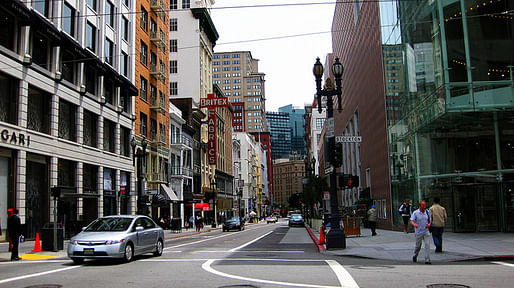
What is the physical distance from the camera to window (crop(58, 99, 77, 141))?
2917 cm

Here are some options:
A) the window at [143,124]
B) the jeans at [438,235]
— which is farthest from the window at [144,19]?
the jeans at [438,235]

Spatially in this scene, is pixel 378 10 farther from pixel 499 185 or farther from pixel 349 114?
pixel 349 114

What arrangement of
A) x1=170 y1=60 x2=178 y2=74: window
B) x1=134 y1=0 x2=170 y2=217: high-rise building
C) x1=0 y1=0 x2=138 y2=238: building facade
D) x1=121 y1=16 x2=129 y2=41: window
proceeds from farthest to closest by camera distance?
x1=170 y1=60 x2=178 y2=74: window
x1=134 y1=0 x2=170 y2=217: high-rise building
x1=121 y1=16 x2=129 y2=41: window
x1=0 y1=0 x2=138 y2=238: building facade

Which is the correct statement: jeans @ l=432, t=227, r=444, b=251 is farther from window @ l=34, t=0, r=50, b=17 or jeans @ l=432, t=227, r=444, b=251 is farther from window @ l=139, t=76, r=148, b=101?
window @ l=139, t=76, r=148, b=101

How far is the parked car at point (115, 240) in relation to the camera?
1348cm

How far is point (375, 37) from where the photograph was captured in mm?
36656

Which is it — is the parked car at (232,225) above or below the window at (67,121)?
below

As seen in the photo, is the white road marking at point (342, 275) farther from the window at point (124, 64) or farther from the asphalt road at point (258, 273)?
the window at point (124, 64)

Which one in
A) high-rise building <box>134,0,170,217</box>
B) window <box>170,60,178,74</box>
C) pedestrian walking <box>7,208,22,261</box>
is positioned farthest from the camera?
window <box>170,60,178,74</box>

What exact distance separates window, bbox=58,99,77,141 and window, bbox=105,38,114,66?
688 centimetres

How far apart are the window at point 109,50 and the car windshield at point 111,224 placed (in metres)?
23.8

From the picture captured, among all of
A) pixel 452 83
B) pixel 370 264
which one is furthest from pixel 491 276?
pixel 452 83

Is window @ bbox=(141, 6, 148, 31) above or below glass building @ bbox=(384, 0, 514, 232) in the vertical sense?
above

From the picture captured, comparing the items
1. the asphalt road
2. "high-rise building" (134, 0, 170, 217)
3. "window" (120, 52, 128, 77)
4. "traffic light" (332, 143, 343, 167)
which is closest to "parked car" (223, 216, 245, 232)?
"high-rise building" (134, 0, 170, 217)
